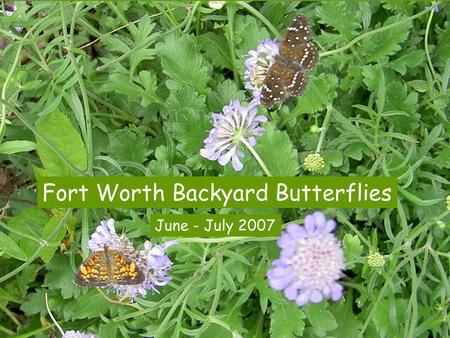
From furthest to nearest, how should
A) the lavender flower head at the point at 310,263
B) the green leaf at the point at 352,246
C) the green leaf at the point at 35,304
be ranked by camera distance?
the green leaf at the point at 35,304 < the green leaf at the point at 352,246 < the lavender flower head at the point at 310,263

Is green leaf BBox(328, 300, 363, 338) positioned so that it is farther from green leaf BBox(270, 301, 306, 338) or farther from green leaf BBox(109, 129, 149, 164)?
green leaf BBox(109, 129, 149, 164)

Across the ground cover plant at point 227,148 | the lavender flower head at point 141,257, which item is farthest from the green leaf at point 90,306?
the lavender flower head at point 141,257

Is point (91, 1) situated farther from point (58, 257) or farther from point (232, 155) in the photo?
point (58, 257)

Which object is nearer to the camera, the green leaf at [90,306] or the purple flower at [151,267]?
the purple flower at [151,267]

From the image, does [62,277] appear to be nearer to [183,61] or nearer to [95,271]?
[95,271]

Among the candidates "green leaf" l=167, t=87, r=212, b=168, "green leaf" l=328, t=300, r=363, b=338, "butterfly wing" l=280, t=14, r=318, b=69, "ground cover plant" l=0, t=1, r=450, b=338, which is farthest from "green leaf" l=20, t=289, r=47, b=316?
"butterfly wing" l=280, t=14, r=318, b=69

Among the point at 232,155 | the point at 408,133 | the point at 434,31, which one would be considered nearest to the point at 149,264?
the point at 232,155

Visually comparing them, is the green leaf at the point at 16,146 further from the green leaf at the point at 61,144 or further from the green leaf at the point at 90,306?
the green leaf at the point at 90,306
